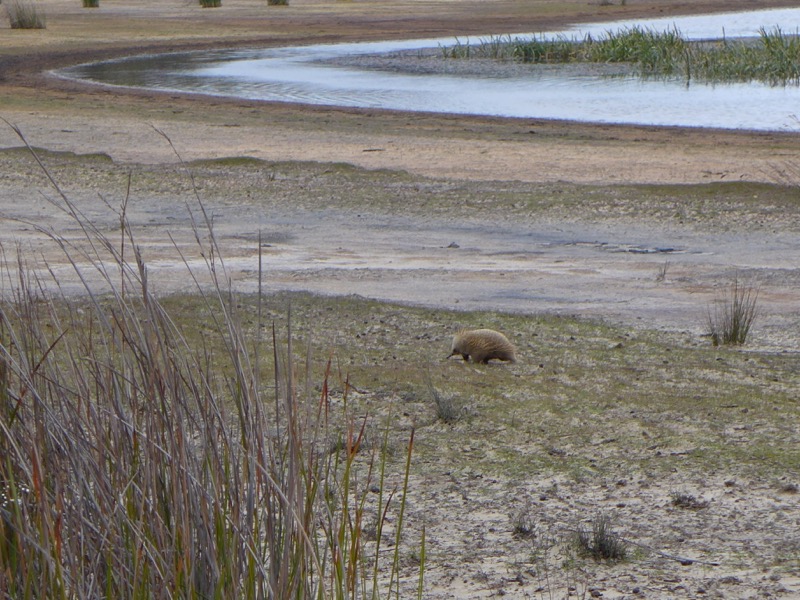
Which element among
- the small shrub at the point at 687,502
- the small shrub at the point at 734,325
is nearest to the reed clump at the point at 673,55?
the small shrub at the point at 734,325

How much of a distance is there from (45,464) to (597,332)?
616cm

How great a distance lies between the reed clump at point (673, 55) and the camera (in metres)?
29.6

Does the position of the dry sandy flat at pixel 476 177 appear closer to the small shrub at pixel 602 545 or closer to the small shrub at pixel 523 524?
the small shrub at pixel 523 524

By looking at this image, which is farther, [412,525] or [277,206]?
[277,206]


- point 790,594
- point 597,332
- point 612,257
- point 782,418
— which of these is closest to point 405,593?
point 790,594

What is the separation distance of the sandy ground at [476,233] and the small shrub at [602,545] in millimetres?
79

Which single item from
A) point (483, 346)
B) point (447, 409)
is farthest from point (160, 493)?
point (483, 346)

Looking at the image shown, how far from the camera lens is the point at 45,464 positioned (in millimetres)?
2902

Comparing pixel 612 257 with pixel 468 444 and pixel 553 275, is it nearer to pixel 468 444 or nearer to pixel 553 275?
pixel 553 275

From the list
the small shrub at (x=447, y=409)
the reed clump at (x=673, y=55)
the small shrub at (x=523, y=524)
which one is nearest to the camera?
the small shrub at (x=523, y=524)

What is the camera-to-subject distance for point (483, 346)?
Result: 7594mm

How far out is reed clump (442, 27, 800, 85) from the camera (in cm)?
2959

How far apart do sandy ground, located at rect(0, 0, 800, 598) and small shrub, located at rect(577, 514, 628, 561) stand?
79 mm

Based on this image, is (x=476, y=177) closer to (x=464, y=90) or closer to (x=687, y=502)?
(x=687, y=502)
